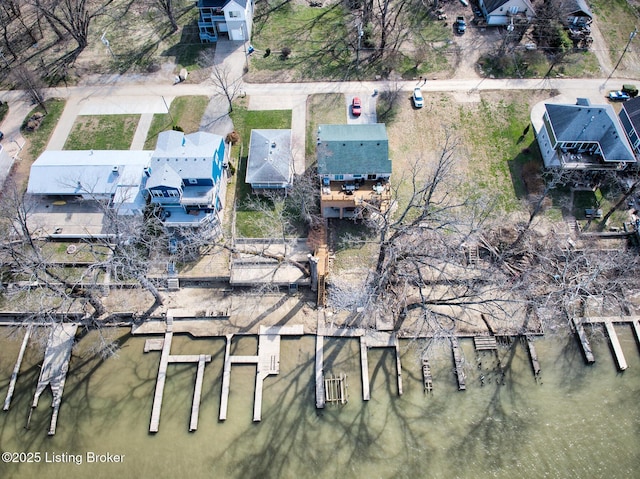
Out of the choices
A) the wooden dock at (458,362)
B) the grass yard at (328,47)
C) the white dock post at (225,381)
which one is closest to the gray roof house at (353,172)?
the wooden dock at (458,362)

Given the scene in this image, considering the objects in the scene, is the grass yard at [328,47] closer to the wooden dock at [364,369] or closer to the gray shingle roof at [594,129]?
the gray shingle roof at [594,129]

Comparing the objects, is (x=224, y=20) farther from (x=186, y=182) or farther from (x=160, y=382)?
(x=160, y=382)

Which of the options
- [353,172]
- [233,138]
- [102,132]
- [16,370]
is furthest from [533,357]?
[102,132]

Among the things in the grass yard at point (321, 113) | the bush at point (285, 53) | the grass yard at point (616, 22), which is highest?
the bush at point (285, 53)

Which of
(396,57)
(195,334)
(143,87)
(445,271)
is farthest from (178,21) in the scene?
(445,271)

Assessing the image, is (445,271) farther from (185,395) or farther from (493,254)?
(185,395)

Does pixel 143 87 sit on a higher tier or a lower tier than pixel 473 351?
higher
